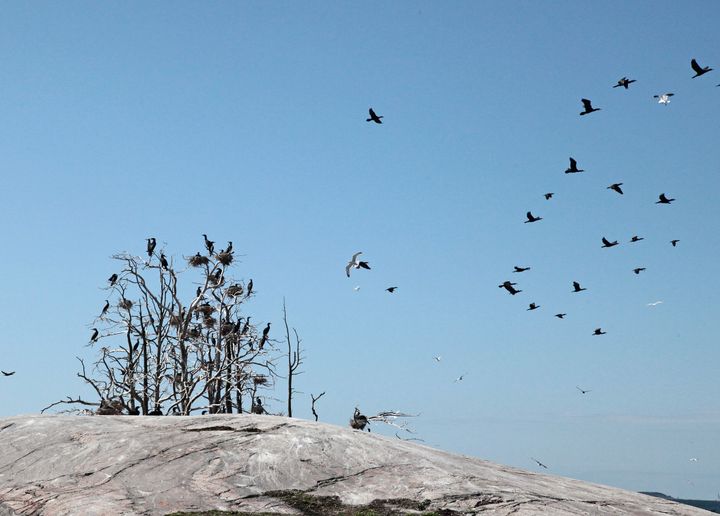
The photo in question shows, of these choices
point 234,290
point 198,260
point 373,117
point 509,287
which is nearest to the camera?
point 373,117

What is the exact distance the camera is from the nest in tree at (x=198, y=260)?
4009cm

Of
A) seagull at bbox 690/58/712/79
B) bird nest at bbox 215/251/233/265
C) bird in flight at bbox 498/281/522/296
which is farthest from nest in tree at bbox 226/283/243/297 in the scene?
seagull at bbox 690/58/712/79

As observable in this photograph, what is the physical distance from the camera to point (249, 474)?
62.0ft

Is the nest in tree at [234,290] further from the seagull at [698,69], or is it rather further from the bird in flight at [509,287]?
the seagull at [698,69]

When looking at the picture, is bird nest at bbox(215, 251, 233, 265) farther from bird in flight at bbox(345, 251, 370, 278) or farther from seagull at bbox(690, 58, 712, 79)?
seagull at bbox(690, 58, 712, 79)

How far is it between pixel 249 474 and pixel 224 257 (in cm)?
2226

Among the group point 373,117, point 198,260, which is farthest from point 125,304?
point 373,117

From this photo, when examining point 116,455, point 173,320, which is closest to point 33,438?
A: point 116,455

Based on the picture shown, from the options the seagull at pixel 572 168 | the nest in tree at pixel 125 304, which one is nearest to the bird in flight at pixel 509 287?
the seagull at pixel 572 168

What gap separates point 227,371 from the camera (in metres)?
42.1

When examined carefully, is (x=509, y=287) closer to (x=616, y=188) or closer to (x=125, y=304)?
(x=616, y=188)

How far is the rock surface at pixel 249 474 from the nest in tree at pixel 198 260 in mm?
18250

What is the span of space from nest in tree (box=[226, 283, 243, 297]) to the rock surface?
19.5 m

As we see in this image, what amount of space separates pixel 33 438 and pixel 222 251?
19663 mm
